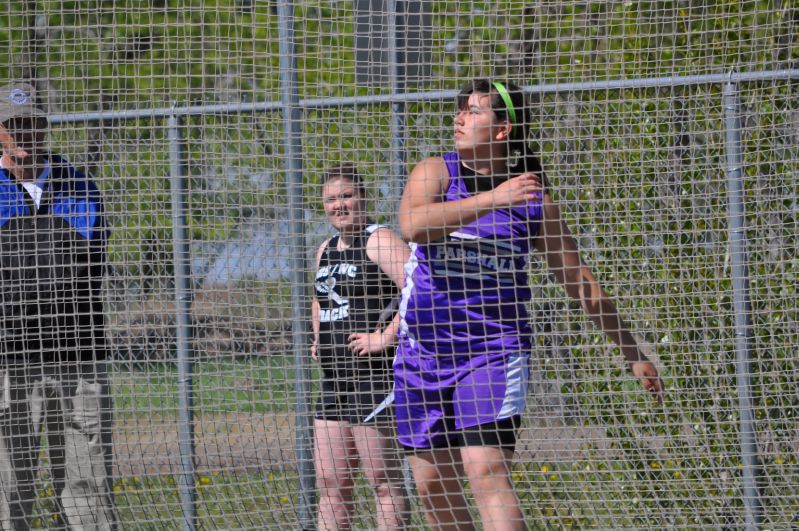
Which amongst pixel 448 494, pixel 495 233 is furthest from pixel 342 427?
pixel 495 233

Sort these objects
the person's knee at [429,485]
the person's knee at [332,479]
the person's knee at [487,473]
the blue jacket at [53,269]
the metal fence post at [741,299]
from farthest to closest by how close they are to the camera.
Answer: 1. the blue jacket at [53,269]
2. the person's knee at [332,479]
3. the metal fence post at [741,299]
4. the person's knee at [429,485]
5. the person's knee at [487,473]

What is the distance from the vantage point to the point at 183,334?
13.9 feet

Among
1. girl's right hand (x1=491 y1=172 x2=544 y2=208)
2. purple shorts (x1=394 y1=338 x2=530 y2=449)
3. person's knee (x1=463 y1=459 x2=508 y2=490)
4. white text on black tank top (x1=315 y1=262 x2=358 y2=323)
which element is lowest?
person's knee (x1=463 y1=459 x2=508 y2=490)

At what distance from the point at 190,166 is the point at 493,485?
2.28m

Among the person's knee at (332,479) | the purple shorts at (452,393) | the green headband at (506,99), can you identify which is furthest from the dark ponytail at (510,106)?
the person's knee at (332,479)

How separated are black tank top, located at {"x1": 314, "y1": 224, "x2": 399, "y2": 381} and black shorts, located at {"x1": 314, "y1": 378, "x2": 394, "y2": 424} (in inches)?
1.7

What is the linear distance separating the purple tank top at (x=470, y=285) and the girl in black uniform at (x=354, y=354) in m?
0.44

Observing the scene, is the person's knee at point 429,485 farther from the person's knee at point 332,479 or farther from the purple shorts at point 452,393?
the person's knee at point 332,479

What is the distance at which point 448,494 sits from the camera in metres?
3.24

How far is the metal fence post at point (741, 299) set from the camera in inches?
149

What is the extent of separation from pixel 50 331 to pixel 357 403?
4.48 ft

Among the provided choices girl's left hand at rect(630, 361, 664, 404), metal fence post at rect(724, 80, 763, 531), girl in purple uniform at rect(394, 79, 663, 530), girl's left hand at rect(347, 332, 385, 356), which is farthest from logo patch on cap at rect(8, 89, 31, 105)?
metal fence post at rect(724, 80, 763, 531)

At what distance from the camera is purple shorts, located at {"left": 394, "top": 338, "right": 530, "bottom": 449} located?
10.2 ft

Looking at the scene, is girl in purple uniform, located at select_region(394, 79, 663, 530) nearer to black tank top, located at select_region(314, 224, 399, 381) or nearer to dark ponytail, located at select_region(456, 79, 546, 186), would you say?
dark ponytail, located at select_region(456, 79, 546, 186)
